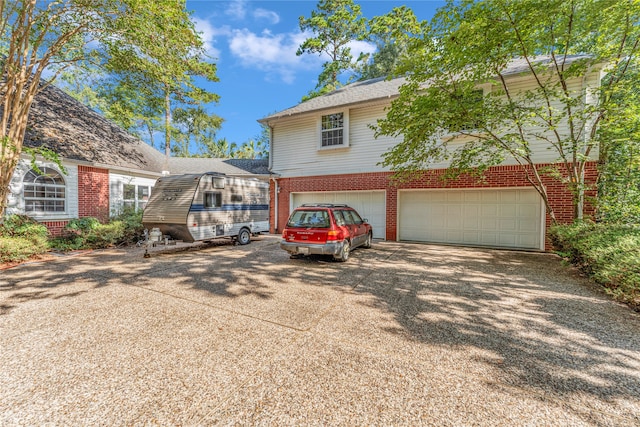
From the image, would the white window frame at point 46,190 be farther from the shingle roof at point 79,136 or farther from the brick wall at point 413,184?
the brick wall at point 413,184

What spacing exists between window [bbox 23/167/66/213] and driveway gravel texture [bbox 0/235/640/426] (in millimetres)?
4883

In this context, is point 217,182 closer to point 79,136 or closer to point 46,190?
point 46,190

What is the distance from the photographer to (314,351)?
3021 mm

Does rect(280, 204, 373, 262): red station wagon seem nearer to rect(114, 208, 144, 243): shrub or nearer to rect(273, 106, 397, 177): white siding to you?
rect(273, 106, 397, 177): white siding

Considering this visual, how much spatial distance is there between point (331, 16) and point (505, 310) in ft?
88.1

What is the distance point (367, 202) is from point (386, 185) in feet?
4.07

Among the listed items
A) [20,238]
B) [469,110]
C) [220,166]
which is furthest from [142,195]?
[469,110]

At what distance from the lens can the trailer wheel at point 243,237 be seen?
10.5m

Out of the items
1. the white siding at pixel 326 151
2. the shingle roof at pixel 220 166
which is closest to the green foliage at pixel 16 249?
the shingle roof at pixel 220 166

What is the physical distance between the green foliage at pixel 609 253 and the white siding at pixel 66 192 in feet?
46.0

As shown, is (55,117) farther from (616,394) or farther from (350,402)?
(616,394)

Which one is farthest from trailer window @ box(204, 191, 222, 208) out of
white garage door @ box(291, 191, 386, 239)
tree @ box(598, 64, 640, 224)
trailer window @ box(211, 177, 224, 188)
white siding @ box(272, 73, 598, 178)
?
tree @ box(598, 64, 640, 224)

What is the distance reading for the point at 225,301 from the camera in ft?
15.0

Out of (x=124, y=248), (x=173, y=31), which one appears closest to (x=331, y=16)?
(x=173, y=31)
